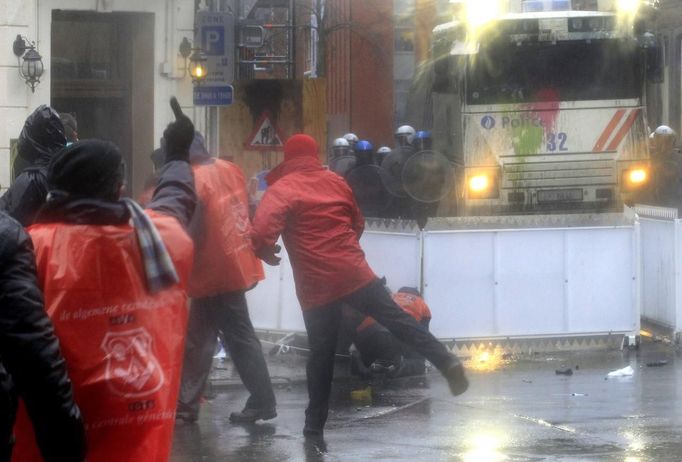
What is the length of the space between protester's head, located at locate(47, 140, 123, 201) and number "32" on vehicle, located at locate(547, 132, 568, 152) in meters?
12.2

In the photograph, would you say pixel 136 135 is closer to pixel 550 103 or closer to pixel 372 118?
pixel 550 103

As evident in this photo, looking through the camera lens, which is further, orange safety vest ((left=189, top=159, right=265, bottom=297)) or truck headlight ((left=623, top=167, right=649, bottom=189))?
truck headlight ((left=623, top=167, right=649, bottom=189))

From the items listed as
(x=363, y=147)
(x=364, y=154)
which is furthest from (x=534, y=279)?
(x=363, y=147)

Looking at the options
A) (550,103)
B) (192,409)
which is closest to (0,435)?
(192,409)

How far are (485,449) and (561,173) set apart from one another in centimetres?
890

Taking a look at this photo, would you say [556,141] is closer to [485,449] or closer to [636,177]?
[636,177]

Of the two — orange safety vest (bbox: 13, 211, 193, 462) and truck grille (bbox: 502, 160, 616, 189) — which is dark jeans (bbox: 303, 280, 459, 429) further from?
truck grille (bbox: 502, 160, 616, 189)

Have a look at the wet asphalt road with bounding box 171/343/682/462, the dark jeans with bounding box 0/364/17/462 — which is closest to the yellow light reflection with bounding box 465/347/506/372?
the wet asphalt road with bounding box 171/343/682/462

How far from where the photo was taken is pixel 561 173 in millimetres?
16234

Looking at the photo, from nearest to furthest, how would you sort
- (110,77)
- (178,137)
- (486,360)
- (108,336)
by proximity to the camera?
(108,336)
(178,137)
(486,360)
(110,77)

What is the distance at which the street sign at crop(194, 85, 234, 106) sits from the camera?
16.1 meters

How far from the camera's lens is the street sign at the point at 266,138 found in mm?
16875

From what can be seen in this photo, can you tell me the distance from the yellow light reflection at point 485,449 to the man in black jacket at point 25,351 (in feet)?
13.3

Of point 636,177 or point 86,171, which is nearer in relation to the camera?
point 86,171
